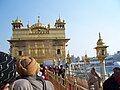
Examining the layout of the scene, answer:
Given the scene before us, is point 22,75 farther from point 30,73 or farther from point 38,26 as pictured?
point 38,26

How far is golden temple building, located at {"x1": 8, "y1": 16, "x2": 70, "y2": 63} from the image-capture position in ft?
137

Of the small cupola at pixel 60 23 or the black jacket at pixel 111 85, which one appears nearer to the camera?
the black jacket at pixel 111 85

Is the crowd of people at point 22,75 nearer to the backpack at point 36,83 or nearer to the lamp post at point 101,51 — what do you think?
the backpack at point 36,83

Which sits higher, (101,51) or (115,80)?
(101,51)

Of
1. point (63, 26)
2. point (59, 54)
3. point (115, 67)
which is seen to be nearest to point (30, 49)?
point (59, 54)

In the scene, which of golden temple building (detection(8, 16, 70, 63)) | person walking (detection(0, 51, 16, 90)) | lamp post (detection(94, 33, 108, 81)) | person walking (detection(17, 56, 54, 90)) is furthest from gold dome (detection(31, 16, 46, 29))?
person walking (detection(17, 56, 54, 90))

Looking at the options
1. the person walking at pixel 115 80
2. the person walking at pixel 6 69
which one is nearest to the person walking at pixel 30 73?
the person walking at pixel 6 69

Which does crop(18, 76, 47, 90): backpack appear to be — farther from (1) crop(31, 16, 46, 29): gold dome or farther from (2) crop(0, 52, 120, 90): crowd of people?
(1) crop(31, 16, 46, 29): gold dome

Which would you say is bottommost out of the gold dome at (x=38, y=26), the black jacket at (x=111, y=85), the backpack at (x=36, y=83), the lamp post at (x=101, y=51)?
the black jacket at (x=111, y=85)

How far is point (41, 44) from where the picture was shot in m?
42.2

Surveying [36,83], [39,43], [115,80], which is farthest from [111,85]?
[39,43]

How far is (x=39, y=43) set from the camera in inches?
1663

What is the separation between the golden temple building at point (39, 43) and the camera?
1645 inches

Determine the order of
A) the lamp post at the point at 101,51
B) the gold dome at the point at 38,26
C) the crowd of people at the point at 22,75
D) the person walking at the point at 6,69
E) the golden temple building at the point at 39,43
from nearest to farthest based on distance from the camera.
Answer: the crowd of people at the point at 22,75, the person walking at the point at 6,69, the lamp post at the point at 101,51, the golden temple building at the point at 39,43, the gold dome at the point at 38,26
